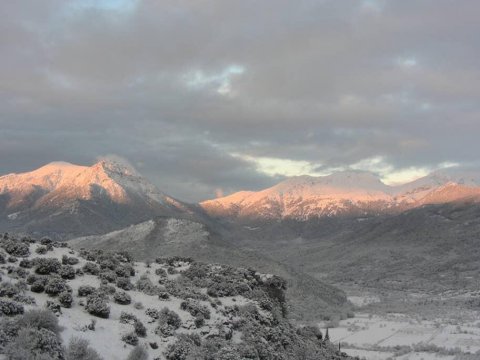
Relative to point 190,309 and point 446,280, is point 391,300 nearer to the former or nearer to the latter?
point 446,280

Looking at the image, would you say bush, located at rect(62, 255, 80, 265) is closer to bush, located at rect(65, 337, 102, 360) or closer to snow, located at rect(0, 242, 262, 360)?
snow, located at rect(0, 242, 262, 360)

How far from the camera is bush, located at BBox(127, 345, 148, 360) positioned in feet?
55.1

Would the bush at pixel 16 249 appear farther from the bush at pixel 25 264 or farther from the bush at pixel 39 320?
the bush at pixel 39 320

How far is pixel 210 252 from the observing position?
3484 inches

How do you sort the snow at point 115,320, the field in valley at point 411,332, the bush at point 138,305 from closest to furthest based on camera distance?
the snow at point 115,320 < the bush at point 138,305 < the field in valley at point 411,332

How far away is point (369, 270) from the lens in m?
145

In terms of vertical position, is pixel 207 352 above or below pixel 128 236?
below

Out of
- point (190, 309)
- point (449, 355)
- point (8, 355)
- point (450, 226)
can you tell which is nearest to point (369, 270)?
point (450, 226)

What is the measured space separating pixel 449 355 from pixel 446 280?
84825 millimetres

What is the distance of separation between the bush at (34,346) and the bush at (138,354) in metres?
2.32

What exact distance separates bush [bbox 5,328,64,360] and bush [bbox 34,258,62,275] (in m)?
7.41

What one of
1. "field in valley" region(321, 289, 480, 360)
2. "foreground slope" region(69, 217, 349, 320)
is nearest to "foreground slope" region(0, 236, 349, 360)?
"field in valley" region(321, 289, 480, 360)

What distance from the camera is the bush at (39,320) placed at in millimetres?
15730

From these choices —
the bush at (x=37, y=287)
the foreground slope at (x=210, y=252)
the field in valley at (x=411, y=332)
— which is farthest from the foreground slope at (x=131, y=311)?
the foreground slope at (x=210, y=252)
